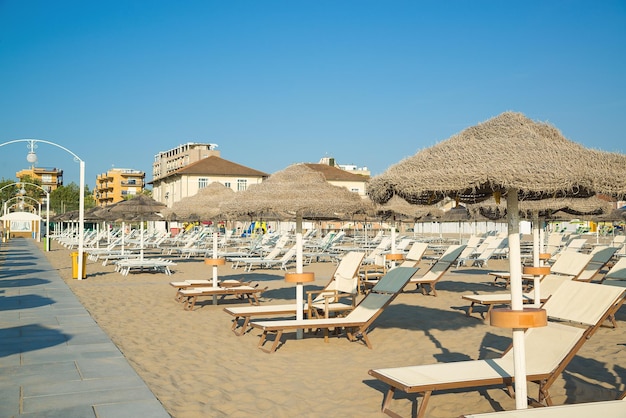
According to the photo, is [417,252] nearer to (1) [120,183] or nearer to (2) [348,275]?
(2) [348,275]

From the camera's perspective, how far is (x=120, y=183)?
112062 mm

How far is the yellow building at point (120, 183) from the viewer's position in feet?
367

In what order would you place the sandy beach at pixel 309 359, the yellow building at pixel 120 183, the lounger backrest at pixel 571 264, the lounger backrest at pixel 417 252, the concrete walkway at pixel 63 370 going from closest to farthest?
the concrete walkway at pixel 63 370 → the sandy beach at pixel 309 359 → the lounger backrest at pixel 571 264 → the lounger backrest at pixel 417 252 → the yellow building at pixel 120 183

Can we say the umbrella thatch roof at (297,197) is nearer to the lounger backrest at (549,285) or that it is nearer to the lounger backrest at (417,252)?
the lounger backrest at (549,285)

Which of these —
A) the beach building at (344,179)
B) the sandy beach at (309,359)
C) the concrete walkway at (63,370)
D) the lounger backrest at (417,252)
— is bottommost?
the sandy beach at (309,359)

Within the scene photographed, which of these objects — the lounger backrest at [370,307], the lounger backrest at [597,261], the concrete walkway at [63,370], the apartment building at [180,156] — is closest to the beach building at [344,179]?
the apartment building at [180,156]

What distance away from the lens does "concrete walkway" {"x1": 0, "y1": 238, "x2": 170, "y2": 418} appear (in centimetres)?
444

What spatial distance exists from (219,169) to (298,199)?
55789 mm

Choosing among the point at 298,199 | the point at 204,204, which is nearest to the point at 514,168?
the point at 298,199

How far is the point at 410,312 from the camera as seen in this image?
9.63 m

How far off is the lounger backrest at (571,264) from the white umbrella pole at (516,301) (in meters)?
6.73

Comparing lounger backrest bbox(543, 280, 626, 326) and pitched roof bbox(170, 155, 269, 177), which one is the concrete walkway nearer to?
lounger backrest bbox(543, 280, 626, 326)

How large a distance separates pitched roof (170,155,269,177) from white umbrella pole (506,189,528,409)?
186 feet

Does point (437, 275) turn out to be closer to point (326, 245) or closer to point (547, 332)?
point (547, 332)
